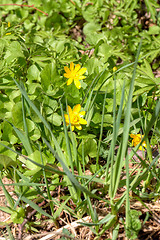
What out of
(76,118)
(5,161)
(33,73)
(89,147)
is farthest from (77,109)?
(5,161)

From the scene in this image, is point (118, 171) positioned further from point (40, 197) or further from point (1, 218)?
point (1, 218)

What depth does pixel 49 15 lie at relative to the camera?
2754mm

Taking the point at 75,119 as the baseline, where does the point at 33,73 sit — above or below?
above

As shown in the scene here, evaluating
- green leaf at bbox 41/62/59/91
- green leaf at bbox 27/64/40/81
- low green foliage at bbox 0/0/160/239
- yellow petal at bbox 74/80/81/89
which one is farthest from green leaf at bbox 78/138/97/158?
green leaf at bbox 27/64/40/81

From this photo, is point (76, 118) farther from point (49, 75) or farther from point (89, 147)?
point (49, 75)

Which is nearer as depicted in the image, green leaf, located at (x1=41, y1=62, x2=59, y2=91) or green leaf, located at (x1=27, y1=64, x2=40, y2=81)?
green leaf, located at (x1=41, y1=62, x2=59, y2=91)

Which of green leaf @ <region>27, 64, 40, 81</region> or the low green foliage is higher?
green leaf @ <region>27, 64, 40, 81</region>

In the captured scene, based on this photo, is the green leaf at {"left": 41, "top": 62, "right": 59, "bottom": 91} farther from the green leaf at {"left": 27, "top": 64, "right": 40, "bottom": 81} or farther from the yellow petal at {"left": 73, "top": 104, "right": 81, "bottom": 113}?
the yellow petal at {"left": 73, "top": 104, "right": 81, "bottom": 113}

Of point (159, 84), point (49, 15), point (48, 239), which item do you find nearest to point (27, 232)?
point (48, 239)

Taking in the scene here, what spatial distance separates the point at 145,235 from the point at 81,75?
3.35 ft

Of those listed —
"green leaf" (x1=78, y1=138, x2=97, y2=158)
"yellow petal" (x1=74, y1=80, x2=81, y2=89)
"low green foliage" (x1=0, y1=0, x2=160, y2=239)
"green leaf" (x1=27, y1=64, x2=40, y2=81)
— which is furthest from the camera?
"green leaf" (x1=27, y1=64, x2=40, y2=81)

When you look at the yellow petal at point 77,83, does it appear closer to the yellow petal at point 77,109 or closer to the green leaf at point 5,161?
the yellow petal at point 77,109

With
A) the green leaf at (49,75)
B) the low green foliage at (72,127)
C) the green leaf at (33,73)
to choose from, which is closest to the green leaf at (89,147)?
the low green foliage at (72,127)

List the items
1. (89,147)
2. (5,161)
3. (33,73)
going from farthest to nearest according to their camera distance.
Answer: (33,73), (89,147), (5,161)
